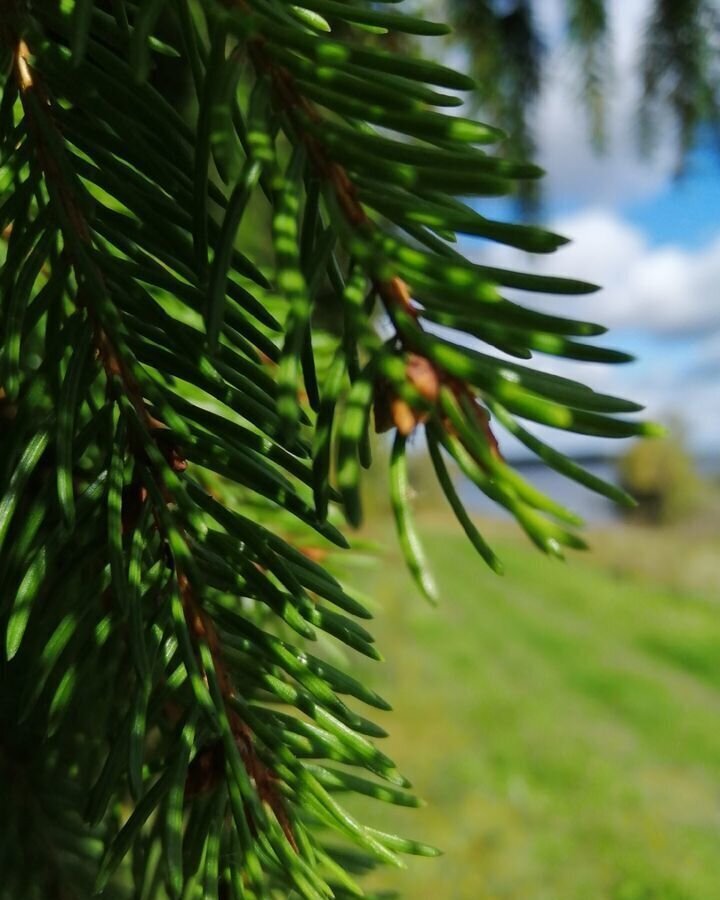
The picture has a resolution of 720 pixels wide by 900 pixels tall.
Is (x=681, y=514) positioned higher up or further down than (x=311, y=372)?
higher up

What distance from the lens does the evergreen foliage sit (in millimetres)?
127

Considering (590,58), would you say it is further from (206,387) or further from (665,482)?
(665,482)

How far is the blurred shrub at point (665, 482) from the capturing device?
972 cm

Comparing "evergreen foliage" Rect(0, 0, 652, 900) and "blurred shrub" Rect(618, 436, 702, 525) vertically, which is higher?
"blurred shrub" Rect(618, 436, 702, 525)

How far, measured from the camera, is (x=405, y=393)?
12 cm

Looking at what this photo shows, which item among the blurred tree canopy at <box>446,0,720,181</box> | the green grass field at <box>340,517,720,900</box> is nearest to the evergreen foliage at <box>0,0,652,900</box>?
the green grass field at <box>340,517,720,900</box>

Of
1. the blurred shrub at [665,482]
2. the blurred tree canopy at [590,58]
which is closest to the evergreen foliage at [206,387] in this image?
the blurred tree canopy at [590,58]

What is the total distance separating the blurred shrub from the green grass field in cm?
342

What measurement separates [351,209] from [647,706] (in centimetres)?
427

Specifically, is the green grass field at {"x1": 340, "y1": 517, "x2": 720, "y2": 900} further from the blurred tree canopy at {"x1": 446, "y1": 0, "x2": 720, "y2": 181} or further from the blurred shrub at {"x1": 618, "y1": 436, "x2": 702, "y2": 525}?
the blurred shrub at {"x1": 618, "y1": 436, "x2": 702, "y2": 525}

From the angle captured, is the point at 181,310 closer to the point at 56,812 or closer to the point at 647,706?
the point at 56,812

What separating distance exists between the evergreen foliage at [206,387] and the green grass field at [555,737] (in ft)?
0.40

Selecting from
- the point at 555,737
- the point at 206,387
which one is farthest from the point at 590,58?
the point at 555,737

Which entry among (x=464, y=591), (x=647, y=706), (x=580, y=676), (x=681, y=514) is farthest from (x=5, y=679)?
(x=681, y=514)
